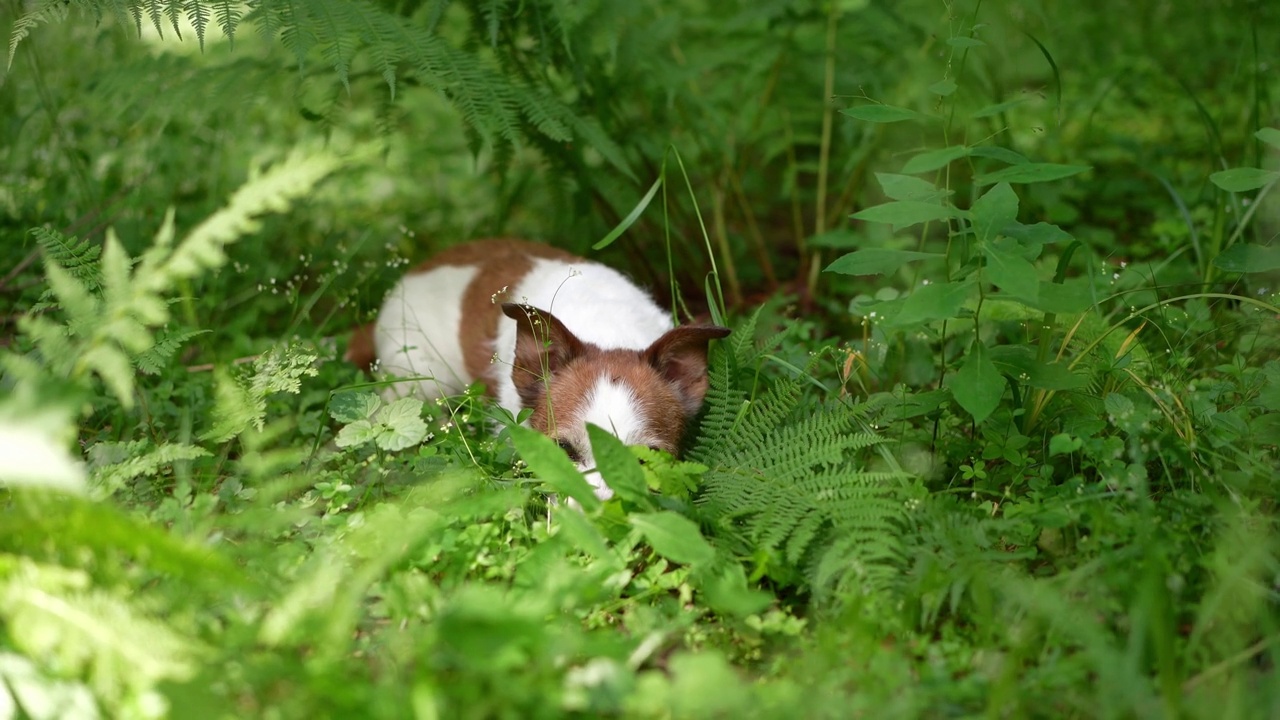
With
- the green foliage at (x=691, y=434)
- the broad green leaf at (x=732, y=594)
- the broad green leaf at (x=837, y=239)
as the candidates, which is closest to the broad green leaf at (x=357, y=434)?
the green foliage at (x=691, y=434)

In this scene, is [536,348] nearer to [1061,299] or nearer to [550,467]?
[550,467]

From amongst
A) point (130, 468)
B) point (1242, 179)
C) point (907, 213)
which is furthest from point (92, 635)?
point (1242, 179)

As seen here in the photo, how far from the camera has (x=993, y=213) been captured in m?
2.72

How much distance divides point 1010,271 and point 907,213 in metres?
0.36

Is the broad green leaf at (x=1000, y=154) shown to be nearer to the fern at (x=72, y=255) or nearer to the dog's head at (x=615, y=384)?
the dog's head at (x=615, y=384)

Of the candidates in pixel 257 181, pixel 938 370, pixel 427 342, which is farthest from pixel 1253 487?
pixel 427 342

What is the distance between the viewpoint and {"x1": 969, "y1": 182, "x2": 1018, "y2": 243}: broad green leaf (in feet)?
8.91

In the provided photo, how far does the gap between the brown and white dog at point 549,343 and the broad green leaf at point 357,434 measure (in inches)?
10.7

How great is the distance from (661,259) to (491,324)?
119cm

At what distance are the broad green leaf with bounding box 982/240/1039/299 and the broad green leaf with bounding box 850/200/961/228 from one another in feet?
0.57

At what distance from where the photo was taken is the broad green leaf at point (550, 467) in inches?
104

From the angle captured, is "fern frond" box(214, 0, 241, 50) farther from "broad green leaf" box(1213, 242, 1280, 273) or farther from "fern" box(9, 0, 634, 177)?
"broad green leaf" box(1213, 242, 1280, 273)

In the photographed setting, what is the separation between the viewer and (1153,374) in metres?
3.27

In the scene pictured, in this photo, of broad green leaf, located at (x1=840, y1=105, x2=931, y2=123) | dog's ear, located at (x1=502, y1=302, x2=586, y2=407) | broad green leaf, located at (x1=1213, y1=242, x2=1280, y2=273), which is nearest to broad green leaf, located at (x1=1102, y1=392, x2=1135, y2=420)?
broad green leaf, located at (x1=1213, y1=242, x2=1280, y2=273)
